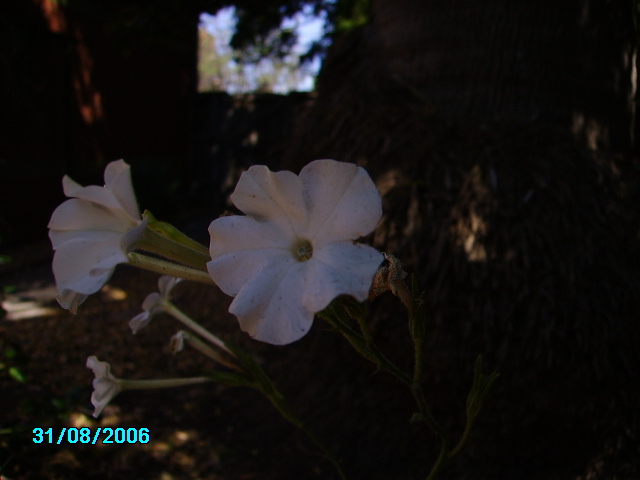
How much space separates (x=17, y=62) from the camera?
192 inches

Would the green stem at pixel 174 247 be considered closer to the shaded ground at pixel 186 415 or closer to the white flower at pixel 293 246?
the white flower at pixel 293 246

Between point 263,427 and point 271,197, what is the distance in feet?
6.21

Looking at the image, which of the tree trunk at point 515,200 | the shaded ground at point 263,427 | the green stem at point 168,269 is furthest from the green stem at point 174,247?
the tree trunk at point 515,200

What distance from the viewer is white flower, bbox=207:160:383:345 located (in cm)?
50

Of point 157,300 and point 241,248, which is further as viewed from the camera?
point 157,300

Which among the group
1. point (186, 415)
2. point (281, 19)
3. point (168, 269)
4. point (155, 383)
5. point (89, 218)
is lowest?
point (186, 415)

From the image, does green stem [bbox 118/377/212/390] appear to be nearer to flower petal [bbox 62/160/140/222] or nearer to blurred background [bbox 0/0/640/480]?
flower petal [bbox 62/160/140/222]

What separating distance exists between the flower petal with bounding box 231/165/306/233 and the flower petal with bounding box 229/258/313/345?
0.07 meters

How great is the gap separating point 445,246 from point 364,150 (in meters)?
0.56

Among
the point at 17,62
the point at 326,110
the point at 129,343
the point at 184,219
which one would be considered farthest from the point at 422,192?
the point at 184,219

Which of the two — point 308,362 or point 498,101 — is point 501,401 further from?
point 498,101

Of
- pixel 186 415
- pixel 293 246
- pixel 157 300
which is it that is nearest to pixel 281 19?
pixel 186 415

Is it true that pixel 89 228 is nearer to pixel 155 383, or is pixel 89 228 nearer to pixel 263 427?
pixel 155 383

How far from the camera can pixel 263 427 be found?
7.43 feet
